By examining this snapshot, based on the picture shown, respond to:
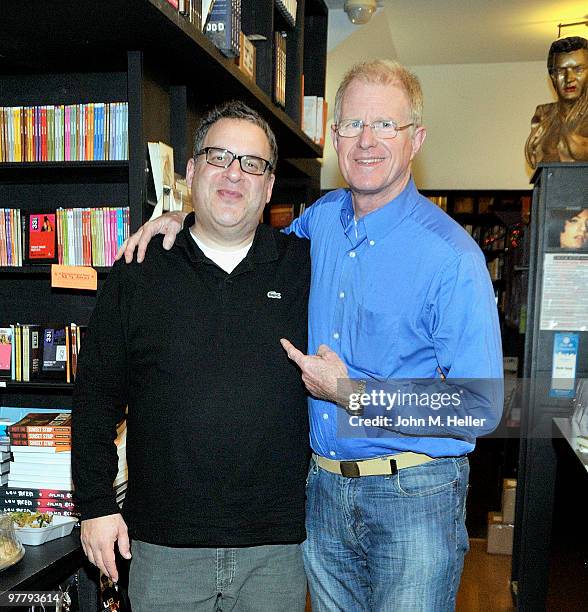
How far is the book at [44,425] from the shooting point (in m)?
2.24

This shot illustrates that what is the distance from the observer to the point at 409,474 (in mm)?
1575

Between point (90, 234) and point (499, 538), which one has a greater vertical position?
Answer: point (90, 234)

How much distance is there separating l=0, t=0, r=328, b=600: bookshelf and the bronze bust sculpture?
2.45 meters

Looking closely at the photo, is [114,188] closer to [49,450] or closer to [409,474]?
[49,450]

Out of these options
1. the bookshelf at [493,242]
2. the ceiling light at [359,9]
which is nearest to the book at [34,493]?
the ceiling light at [359,9]

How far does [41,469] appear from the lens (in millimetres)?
2264

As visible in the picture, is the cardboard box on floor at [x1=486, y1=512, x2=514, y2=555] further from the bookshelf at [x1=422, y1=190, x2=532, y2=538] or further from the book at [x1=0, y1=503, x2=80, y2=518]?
the book at [x1=0, y1=503, x2=80, y2=518]

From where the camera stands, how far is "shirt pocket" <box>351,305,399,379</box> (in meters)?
1.59

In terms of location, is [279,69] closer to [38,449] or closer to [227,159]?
[227,159]

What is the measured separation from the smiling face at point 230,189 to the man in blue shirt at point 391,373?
223 mm

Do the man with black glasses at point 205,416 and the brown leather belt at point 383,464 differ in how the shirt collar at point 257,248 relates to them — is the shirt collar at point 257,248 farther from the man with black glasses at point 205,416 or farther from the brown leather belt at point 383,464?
the brown leather belt at point 383,464

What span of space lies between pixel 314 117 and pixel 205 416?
→ 8.95 ft

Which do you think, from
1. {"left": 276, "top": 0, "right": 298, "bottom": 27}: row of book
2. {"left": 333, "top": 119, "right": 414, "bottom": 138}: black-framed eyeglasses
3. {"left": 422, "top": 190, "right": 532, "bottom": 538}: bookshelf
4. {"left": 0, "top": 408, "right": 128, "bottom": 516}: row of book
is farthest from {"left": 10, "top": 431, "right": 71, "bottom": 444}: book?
{"left": 422, "top": 190, "right": 532, "bottom": 538}: bookshelf

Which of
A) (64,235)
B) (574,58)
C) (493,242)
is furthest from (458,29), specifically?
(64,235)
